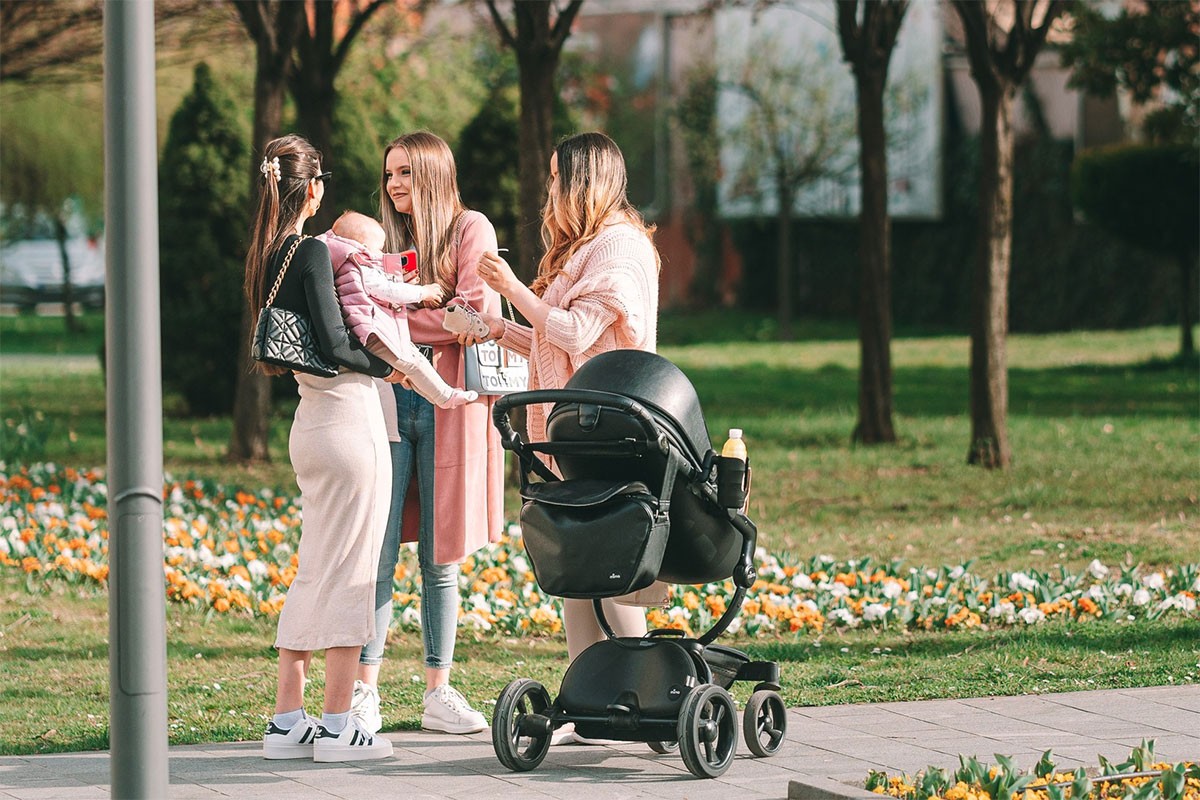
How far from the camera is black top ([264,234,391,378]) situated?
17.5 feet

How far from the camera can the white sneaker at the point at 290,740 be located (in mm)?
5488

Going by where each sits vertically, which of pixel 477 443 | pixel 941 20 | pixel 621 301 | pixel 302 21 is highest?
pixel 941 20

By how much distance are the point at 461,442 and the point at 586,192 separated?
3.07ft

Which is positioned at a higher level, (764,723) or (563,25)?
(563,25)

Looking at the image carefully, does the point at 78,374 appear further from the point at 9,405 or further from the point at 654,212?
the point at 654,212

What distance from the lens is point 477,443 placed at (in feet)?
19.5

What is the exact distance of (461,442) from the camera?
588 centimetres

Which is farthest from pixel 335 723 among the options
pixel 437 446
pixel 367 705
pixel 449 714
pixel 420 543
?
pixel 437 446

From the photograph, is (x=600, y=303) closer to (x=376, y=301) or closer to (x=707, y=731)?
(x=376, y=301)

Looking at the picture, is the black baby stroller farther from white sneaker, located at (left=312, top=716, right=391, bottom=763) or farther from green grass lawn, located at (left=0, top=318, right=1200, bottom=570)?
green grass lawn, located at (left=0, top=318, right=1200, bottom=570)

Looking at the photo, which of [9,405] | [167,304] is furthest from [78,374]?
[167,304]

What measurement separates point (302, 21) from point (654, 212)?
28258mm

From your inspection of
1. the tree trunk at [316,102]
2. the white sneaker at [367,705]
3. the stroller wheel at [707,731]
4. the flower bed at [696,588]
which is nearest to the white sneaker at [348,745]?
the white sneaker at [367,705]

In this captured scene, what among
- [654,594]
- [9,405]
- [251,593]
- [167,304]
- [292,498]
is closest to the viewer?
[654,594]
